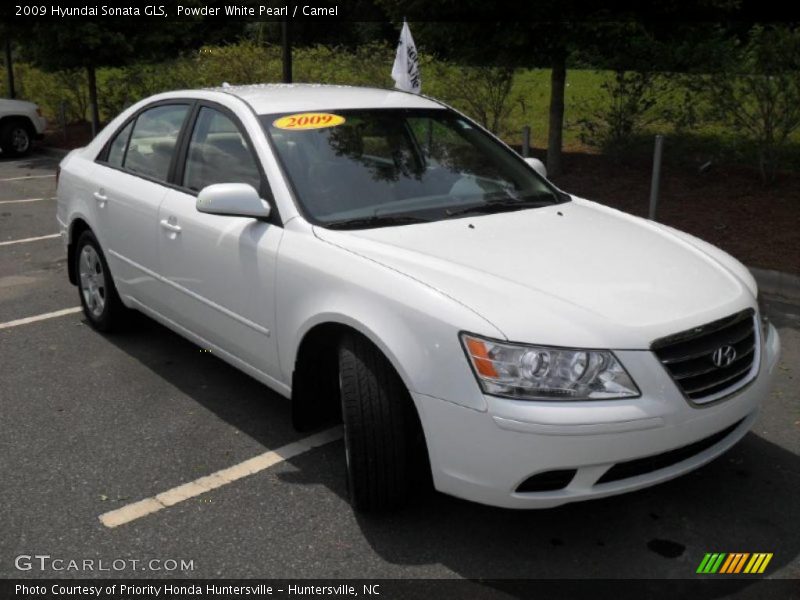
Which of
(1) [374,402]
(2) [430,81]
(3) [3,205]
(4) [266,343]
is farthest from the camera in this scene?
(2) [430,81]

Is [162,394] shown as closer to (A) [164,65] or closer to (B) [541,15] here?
(B) [541,15]

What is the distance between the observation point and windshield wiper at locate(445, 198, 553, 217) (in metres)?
4.02

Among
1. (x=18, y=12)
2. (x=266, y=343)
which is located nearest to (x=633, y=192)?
(x=266, y=343)

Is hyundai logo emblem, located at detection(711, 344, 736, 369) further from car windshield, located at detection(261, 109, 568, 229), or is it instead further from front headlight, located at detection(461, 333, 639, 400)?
car windshield, located at detection(261, 109, 568, 229)

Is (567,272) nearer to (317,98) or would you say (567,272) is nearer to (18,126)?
(317,98)

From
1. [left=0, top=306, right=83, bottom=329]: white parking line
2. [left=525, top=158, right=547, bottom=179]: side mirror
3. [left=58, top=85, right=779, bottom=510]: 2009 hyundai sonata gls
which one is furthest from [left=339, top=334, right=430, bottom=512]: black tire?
[left=0, top=306, right=83, bottom=329]: white parking line

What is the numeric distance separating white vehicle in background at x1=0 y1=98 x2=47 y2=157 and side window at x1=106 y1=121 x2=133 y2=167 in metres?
12.3

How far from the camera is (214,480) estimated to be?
382 centimetres

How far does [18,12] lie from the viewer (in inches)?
639

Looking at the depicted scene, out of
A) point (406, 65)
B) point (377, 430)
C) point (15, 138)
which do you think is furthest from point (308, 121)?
point (15, 138)

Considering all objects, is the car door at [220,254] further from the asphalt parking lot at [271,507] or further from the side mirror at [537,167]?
the side mirror at [537,167]

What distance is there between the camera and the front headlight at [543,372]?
9.54 ft

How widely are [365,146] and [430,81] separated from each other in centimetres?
871

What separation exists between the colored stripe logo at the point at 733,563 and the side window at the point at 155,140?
11.0 ft
